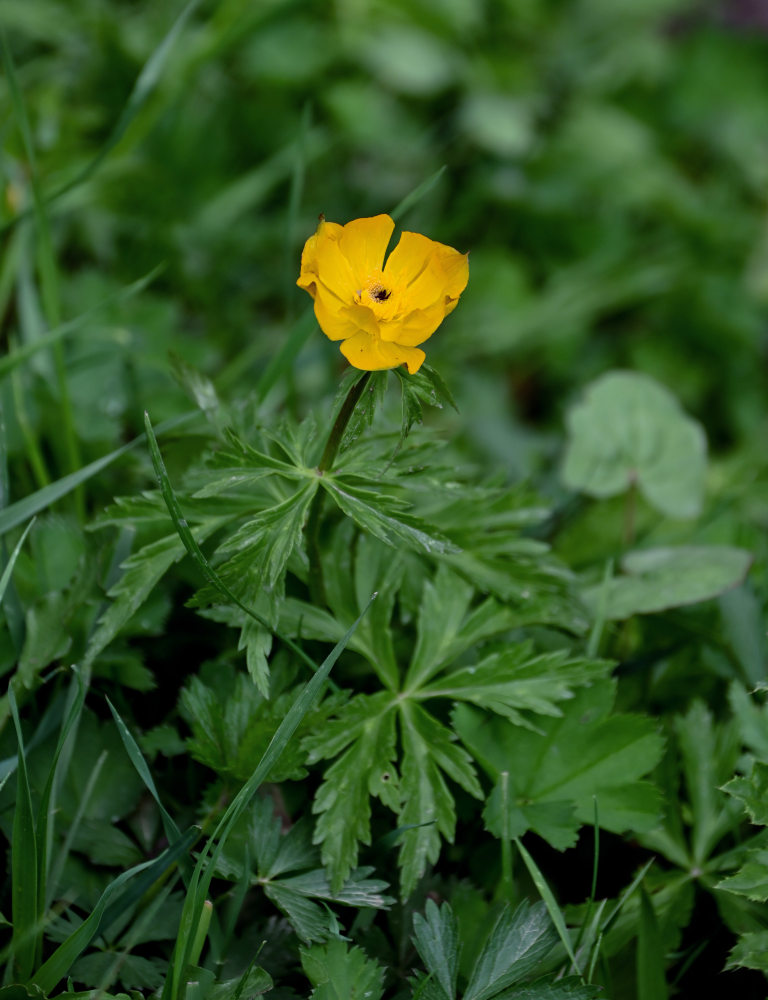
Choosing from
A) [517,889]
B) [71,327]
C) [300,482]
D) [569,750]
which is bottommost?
[517,889]

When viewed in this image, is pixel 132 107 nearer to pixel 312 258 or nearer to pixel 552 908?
pixel 312 258

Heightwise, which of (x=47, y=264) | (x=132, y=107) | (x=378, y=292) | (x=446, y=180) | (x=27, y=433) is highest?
(x=446, y=180)

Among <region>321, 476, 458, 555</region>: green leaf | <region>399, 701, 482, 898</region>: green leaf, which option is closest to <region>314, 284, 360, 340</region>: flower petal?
<region>321, 476, 458, 555</region>: green leaf

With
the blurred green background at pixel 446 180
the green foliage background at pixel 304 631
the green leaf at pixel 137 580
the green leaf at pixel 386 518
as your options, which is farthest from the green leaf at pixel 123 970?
the blurred green background at pixel 446 180

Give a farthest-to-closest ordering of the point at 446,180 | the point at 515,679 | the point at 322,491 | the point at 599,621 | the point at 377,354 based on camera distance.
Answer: the point at 446,180 → the point at 599,621 → the point at 515,679 → the point at 322,491 → the point at 377,354

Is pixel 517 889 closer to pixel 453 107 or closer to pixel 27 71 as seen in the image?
pixel 27 71

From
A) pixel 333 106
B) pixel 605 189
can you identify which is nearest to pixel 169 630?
pixel 333 106

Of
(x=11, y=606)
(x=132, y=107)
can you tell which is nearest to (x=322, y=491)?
(x=11, y=606)
